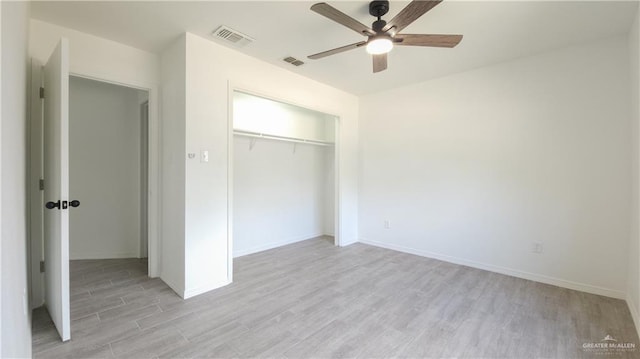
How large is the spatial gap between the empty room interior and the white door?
2 centimetres

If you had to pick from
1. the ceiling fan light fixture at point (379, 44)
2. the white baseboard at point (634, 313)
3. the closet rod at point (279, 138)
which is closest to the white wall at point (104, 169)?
the closet rod at point (279, 138)

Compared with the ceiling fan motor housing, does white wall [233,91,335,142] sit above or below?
below

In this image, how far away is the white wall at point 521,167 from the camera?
2.75m

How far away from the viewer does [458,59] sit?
3.24 meters

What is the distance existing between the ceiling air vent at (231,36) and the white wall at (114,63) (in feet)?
3.26

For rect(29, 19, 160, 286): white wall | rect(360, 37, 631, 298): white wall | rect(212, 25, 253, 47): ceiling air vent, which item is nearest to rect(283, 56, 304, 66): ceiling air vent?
rect(212, 25, 253, 47): ceiling air vent

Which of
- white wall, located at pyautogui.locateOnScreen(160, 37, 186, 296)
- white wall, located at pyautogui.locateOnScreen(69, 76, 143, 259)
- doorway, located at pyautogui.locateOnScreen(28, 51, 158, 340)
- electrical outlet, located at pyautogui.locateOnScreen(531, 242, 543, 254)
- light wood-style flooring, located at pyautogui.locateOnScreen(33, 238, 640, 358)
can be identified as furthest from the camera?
white wall, located at pyautogui.locateOnScreen(69, 76, 143, 259)

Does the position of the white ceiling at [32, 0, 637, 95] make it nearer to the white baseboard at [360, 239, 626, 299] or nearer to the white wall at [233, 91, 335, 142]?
the white wall at [233, 91, 335, 142]

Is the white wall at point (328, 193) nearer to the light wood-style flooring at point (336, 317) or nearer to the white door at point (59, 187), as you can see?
the light wood-style flooring at point (336, 317)

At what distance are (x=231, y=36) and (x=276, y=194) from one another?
2569 mm

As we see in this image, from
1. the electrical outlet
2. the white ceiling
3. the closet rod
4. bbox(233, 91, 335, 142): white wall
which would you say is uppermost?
the white ceiling

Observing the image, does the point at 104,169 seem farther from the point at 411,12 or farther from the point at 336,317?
the point at 411,12

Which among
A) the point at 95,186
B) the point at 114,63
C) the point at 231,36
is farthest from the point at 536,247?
the point at 95,186

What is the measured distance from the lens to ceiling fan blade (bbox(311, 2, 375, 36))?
181cm
